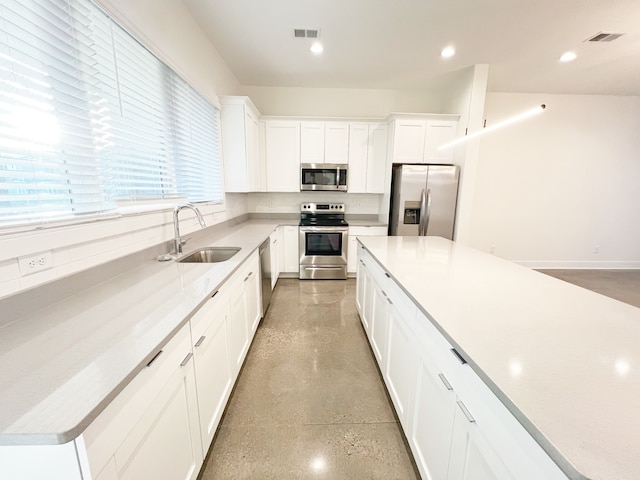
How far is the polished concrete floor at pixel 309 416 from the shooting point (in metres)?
1.33

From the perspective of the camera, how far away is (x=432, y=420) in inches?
41.8

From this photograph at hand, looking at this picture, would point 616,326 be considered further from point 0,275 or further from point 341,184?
point 341,184

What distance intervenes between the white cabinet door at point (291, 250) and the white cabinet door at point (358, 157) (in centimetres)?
115

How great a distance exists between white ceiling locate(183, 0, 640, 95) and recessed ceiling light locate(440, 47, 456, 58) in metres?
0.06

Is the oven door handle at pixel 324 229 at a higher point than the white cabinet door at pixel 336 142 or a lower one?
lower

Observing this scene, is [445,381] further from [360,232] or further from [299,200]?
[299,200]

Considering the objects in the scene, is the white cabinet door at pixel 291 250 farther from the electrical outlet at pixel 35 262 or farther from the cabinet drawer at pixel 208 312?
the electrical outlet at pixel 35 262

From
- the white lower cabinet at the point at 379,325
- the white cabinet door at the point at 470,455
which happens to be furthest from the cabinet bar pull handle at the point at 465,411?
the white lower cabinet at the point at 379,325

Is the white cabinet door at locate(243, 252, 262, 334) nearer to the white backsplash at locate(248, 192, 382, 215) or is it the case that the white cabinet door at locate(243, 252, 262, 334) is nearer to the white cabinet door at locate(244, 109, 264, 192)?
the white cabinet door at locate(244, 109, 264, 192)

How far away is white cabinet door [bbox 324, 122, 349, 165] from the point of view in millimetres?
3934

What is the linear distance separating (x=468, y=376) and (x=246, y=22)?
3230 mm

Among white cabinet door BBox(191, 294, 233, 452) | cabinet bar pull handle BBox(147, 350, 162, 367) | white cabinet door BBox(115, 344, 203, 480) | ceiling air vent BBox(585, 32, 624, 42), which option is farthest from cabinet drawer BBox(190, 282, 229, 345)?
ceiling air vent BBox(585, 32, 624, 42)

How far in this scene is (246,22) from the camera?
8.07 feet

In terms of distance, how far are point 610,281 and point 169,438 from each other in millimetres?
6032
